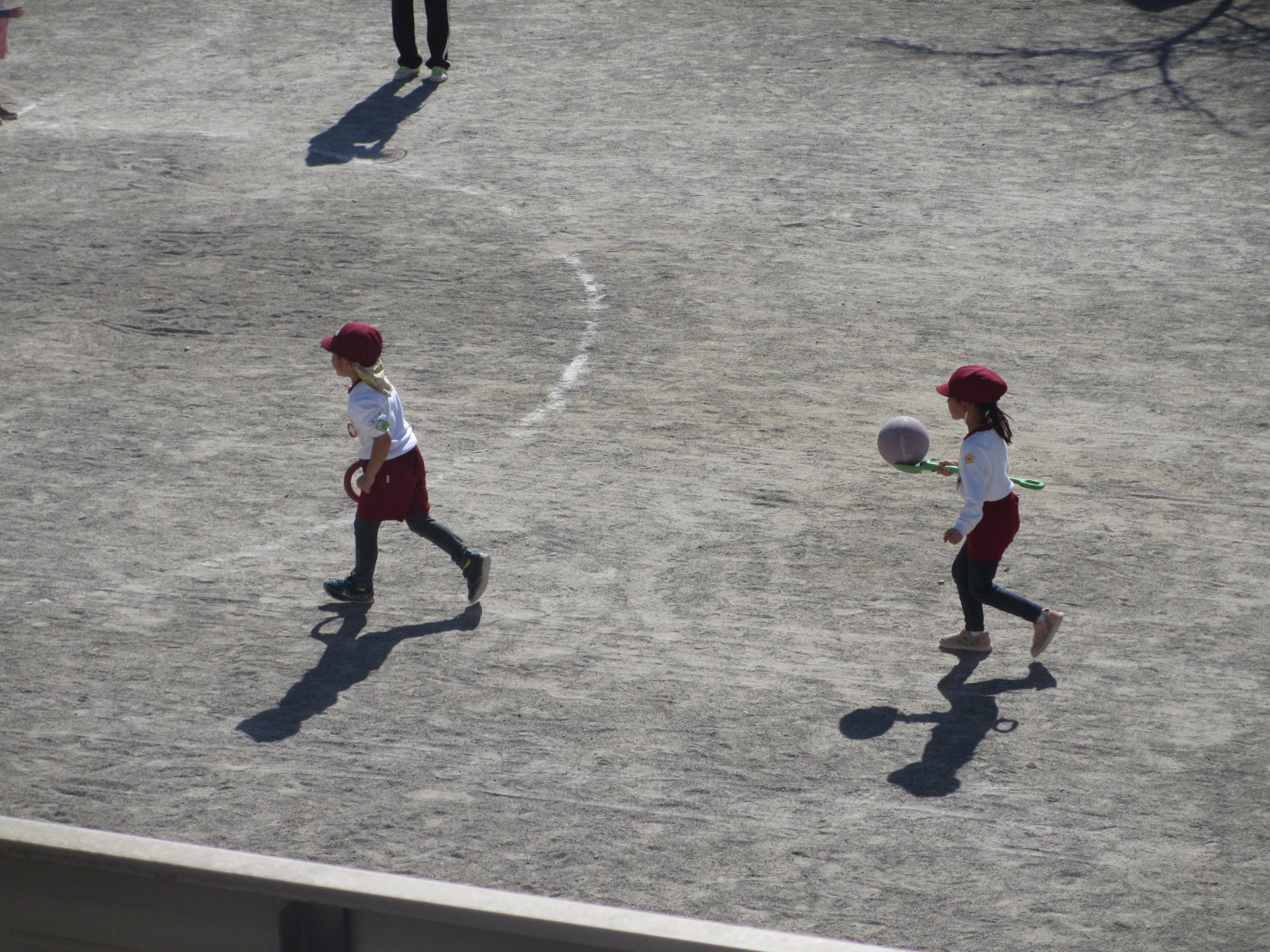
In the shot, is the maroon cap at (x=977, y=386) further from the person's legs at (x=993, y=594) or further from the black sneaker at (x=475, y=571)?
the black sneaker at (x=475, y=571)

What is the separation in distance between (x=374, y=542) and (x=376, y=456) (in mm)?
566

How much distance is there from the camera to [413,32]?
1684 cm

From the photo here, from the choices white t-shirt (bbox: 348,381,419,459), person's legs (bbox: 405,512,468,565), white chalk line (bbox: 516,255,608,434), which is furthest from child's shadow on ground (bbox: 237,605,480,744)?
white chalk line (bbox: 516,255,608,434)

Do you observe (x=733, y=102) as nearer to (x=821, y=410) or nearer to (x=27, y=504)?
(x=821, y=410)

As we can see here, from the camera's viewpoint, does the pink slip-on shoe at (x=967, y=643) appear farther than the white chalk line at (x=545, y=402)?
No

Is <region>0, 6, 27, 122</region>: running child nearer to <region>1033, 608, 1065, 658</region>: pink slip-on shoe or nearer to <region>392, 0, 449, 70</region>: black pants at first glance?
<region>392, 0, 449, 70</region>: black pants

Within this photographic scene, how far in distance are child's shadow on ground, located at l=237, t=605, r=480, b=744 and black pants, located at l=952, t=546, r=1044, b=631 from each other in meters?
2.77

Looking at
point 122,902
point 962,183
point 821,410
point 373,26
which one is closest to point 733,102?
point 962,183

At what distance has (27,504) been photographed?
8648 millimetres

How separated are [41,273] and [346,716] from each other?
7.74 meters

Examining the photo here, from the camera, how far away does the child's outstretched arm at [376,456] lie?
7234 mm

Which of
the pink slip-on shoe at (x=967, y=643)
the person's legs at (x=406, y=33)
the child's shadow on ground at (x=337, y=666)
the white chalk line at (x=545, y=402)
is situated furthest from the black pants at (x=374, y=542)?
the person's legs at (x=406, y=33)

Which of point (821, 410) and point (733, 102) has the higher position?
point (733, 102)

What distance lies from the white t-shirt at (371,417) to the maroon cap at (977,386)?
3074 millimetres
